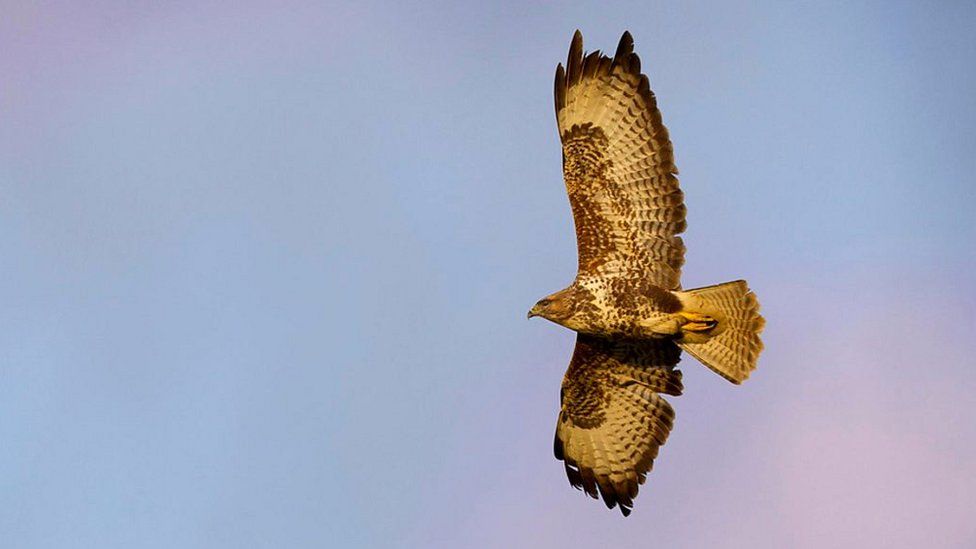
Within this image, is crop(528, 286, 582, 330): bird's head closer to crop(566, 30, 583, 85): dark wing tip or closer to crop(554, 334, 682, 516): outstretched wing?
crop(554, 334, 682, 516): outstretched wing

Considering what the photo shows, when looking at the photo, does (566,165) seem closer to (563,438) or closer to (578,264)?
(578,264)

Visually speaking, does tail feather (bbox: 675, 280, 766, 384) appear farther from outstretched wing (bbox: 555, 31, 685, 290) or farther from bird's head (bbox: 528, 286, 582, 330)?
bird's head (bbox: 528, 286, 582, 330)

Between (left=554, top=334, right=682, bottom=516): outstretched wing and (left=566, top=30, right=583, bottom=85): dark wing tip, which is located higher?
(left=566, top=30, right=583, bottom=85): dark wing tip

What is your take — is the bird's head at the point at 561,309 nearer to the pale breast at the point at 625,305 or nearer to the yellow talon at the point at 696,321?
Result: the pale breast at the point at 625,305

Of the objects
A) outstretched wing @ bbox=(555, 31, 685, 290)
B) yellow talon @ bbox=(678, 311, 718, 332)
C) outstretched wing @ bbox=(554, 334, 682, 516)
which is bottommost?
outstretched wing @ bbox=(554, 334, 682, 516)

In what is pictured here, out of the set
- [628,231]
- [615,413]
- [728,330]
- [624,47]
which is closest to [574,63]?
[624,47]

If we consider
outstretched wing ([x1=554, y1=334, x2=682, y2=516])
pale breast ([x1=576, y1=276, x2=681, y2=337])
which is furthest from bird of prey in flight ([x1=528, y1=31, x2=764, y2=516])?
outstretched wing ([x1=554, y1=334, x2=682, y2=516])

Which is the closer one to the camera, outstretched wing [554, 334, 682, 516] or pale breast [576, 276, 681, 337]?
pale breast [576, 276, 681, 337]
